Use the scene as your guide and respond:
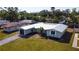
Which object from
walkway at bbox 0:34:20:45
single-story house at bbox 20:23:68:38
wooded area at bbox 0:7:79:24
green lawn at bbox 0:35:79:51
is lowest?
green lawn at bbox 0:35:79:51

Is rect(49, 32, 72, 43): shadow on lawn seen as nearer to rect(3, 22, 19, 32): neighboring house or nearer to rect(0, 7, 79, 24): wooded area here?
rect(0, 7, 79, 24): wooded area

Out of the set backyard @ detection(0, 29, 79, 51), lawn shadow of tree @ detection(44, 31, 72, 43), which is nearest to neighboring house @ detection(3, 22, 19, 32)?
backyard @ detection(0, 29, 79, 51)

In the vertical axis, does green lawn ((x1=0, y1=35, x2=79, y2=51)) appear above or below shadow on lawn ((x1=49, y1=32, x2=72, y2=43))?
below

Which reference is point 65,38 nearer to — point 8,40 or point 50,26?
point 50,26

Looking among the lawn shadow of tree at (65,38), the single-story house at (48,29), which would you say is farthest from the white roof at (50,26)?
the lawn shadow of tree at (65,38)

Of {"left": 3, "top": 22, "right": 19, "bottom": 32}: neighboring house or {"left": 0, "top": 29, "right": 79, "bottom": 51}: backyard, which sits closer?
{"left": 0, "top": 29, "right": 79, "bottom": 51}: backyard
